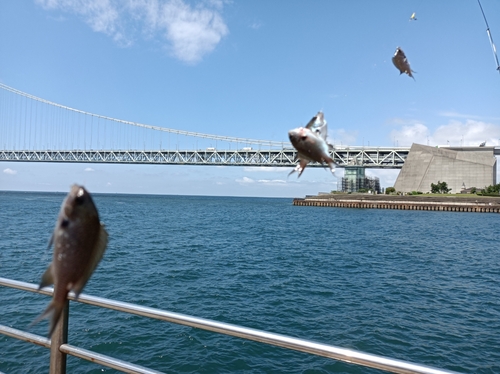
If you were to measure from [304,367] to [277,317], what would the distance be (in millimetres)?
2831

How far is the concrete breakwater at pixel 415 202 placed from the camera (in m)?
61.9

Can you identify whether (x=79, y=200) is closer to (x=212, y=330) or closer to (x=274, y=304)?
(x=212, y=330)

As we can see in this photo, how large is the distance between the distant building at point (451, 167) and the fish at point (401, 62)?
81506mm

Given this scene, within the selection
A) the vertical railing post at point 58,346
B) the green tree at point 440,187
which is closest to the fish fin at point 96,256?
the vertical railing post at point 58,346

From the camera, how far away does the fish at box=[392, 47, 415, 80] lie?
207 cm

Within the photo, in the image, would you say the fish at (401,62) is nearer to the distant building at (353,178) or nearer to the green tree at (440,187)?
the distant building at (353,178)

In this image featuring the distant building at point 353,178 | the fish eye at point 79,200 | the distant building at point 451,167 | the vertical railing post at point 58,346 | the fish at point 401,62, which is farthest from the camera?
the distant building at point 451,167

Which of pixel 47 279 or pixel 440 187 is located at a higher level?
pixel 440 187

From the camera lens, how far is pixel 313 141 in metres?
1.15

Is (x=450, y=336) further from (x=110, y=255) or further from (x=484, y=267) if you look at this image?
(x=110, y=255)

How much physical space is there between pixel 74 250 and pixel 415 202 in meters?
74.3

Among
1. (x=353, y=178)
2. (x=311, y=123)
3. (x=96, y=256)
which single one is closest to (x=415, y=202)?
(x=353, y=178)

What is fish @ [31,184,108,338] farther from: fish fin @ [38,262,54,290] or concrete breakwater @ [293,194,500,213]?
concrete breakwater @ [293,194,500,213]

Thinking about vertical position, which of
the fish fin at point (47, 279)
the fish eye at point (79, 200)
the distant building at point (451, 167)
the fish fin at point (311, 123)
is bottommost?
the fish fin at point (47, 279)
